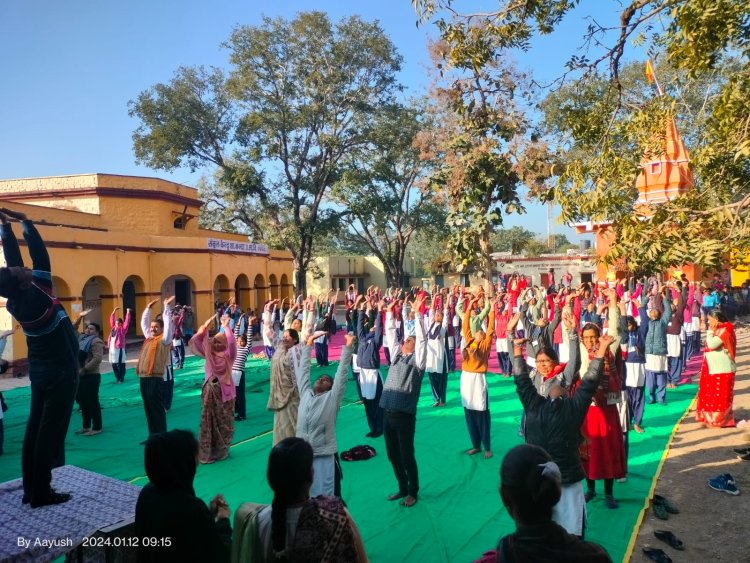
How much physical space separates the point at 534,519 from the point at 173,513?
1.60 meters

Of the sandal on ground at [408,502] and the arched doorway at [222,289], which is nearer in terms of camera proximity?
the sandal on ground at [408,502]

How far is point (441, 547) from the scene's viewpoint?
14.9 feet

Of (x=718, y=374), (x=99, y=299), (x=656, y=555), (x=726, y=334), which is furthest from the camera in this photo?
(x=99, y=299)

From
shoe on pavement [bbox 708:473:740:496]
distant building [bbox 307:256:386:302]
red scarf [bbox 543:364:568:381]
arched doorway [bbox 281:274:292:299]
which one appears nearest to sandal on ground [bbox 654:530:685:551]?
shoe on pavement [bbox 708:473:740:496]

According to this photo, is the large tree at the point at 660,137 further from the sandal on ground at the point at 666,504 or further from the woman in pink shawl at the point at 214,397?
the woman in pink shawl at the point at 214,397

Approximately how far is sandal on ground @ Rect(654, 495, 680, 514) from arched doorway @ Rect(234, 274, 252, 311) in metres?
22.3

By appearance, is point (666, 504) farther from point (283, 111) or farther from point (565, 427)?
point (283, 111)

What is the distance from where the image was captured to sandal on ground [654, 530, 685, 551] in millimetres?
4391

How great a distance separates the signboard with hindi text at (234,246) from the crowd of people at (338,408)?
12995 mm

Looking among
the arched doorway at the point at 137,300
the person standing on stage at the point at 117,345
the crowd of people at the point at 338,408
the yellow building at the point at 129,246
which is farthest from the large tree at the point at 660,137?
the arched doorway at the point at 137,300

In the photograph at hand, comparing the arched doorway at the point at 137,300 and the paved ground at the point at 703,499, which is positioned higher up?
the arched doorway at the point at 137,300

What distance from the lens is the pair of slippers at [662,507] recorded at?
4938mm

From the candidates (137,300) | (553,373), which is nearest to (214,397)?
(553,373)

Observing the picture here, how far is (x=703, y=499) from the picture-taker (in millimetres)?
5352
